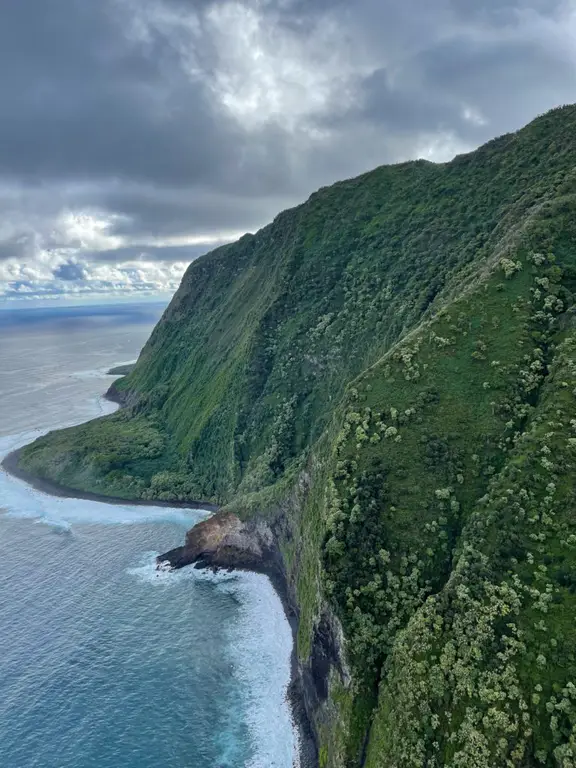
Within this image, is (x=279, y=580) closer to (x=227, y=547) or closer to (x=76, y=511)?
(x=227, y=547)

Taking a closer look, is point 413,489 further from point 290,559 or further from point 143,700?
point 143,700

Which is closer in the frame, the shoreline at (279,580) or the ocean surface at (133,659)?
the shoreline at (279,580)

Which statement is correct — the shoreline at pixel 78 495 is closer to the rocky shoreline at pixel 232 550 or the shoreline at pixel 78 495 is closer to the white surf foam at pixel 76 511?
the white surf foam at pixel 76 511

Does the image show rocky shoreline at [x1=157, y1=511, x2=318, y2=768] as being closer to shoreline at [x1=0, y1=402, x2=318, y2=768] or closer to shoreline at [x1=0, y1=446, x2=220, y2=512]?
shoreline at [x1=0, y1=402, x2=318, y2=768]

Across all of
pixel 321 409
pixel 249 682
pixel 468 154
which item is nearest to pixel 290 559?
pixel 249 682

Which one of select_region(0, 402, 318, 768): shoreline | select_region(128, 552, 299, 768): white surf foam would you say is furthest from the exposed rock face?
select_region(128, 552, 299, 768): white surf foam

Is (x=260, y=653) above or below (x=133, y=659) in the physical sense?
above

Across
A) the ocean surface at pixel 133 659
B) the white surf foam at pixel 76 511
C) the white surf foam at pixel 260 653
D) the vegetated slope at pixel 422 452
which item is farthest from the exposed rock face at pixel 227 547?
the white surf foam at pixel 76 511

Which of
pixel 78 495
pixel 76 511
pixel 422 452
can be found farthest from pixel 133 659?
pixel 78 495
